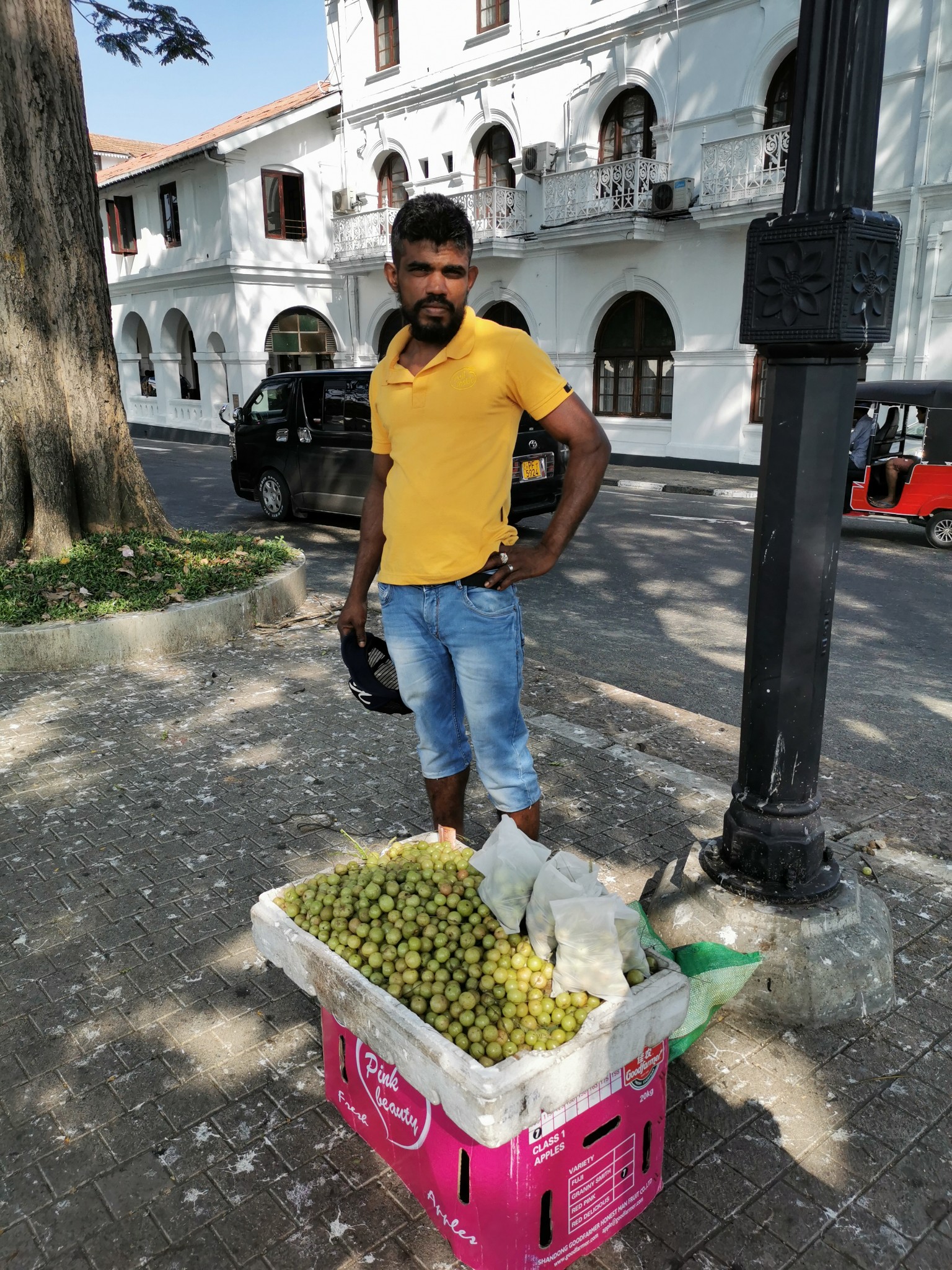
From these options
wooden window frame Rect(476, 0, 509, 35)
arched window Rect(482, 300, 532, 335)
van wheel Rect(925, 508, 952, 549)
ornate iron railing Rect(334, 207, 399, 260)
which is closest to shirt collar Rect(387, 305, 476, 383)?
van wheel Rect(925, 508, 952, 549)

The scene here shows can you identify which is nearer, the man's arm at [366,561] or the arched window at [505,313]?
the man's arm at [366,561]

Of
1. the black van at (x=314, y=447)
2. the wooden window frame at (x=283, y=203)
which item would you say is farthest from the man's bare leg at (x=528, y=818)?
the wooden window frame at (x=283, y=203)

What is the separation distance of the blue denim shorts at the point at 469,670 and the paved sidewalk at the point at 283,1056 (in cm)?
83

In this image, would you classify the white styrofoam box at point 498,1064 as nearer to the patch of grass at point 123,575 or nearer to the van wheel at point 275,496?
the patch of grass at point 123,575

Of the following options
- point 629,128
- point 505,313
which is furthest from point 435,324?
point 505,313

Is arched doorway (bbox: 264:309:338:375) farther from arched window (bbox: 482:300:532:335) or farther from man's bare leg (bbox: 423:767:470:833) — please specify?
man's bare leg (bbox: 423:767:470:833)

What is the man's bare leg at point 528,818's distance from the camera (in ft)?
10.3

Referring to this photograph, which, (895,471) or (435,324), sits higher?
(435,324)

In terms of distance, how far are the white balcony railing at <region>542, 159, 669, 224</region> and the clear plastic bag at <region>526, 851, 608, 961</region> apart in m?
18.6

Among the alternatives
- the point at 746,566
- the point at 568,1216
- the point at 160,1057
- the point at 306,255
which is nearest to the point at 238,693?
the point at 160,1057

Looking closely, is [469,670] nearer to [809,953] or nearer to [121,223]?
[809,953]

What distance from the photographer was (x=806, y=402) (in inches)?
104

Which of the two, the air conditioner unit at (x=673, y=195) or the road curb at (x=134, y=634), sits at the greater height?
the air conditioner unit at (x=673, y=195)

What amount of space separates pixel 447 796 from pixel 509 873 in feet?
3.34
